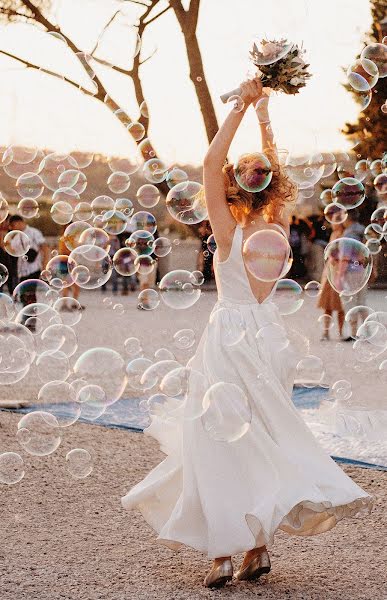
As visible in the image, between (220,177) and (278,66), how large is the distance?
1.71 feet

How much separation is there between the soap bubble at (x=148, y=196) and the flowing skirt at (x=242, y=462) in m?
3.05

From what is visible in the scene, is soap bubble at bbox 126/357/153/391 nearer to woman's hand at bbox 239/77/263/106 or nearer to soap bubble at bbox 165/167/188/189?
soap bubble at bbox 165/167/188/189

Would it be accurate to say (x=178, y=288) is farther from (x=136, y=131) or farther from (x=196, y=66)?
(x=196, y=66)

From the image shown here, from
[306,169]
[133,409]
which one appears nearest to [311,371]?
[133,409]

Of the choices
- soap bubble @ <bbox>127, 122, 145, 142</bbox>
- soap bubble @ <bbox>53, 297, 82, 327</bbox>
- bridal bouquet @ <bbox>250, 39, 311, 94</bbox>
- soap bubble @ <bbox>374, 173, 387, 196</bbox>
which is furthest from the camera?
soap bubble @ <bbox>53, 297, 82, 327</bbox>

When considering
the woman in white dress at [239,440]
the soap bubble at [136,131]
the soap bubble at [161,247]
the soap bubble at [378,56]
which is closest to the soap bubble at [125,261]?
the soap bubble at [161,247]

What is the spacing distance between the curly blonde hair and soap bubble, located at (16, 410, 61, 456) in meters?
1.74

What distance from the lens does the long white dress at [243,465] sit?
3.75 metres

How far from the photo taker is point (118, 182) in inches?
275

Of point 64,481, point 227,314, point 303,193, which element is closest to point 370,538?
point 227,314

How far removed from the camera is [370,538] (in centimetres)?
453

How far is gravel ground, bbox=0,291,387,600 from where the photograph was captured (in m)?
3.80

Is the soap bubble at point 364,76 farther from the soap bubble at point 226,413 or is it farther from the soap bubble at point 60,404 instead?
the soap bubble at point 226,413

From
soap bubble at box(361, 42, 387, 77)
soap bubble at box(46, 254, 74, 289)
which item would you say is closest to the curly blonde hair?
soap bubble at box(361, 42, 387, 77)
